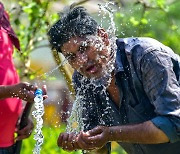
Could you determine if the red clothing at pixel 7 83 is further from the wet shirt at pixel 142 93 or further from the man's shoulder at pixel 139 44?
the man's shoulder at pixel 139 44

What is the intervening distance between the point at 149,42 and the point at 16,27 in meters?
2.84

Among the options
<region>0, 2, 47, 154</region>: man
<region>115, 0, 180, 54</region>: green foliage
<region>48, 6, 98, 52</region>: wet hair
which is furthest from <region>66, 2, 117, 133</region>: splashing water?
<region>115, 0, 180, 54</region>: green foliage

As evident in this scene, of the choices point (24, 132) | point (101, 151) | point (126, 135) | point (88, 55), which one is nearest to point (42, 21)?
point (24, 132)

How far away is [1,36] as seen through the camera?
4.59 metres

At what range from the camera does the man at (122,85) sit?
11.8 feet

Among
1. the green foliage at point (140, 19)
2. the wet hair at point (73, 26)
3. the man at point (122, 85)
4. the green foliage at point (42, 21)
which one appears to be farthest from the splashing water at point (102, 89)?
the green foliage at point (42, 21)

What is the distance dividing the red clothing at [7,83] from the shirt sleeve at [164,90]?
1.19 m

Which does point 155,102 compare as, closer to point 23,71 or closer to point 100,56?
point 100,56

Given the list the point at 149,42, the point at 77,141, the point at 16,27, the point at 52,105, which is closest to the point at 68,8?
the point at 149,42

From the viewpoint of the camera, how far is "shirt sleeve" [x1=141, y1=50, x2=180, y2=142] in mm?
3586

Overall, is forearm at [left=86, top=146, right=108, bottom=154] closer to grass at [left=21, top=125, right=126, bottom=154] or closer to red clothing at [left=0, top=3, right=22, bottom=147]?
red clothing at [left=0, top=3, right=22, bottom=147]

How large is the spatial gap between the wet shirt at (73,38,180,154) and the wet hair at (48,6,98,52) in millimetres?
186

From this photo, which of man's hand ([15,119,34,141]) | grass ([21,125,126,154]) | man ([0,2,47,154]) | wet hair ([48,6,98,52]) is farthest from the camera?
grass ([21,125,126,154])

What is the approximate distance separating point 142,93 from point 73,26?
0.50 meters
